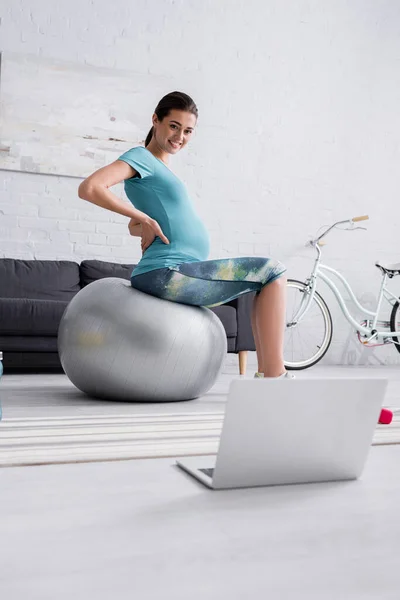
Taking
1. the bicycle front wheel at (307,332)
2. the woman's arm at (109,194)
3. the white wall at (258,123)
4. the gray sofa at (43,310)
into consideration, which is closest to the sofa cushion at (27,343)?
the gray sofa at (43,310)

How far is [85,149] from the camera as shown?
14.4ft

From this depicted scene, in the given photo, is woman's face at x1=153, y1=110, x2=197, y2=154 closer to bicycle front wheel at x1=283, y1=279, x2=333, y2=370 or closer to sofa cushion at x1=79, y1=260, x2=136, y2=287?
sofa cushion at x1=79, y1=260, x2=136, y2=287

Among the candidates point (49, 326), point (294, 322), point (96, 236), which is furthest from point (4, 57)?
point (294, 322)

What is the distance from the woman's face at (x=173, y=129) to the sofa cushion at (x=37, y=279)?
176 centimetres

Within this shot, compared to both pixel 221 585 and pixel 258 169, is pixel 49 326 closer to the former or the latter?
pixel 258 169

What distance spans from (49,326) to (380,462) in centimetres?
249

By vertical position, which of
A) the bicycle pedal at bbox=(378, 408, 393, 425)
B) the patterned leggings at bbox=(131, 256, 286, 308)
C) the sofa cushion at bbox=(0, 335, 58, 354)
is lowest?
the sofa cushion at bbox=(0, 335, 58, 354)

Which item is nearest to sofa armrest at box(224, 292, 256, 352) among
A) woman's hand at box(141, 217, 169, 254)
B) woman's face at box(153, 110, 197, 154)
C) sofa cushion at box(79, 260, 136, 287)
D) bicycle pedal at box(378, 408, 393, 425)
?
sofa cushion at box(79, 260, 136, 287)

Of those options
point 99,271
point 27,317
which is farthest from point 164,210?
point 99,271

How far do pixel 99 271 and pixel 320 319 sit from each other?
1.81 m

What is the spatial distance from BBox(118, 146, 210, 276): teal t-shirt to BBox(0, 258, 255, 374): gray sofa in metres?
1.29

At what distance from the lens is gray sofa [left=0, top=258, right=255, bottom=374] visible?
3.54 meters

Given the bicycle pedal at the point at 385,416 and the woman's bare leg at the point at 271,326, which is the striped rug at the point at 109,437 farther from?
the woman's bare leg at the point at 271,326

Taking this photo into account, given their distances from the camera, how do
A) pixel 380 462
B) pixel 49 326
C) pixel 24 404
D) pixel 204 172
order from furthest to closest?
pixel 204 172, pixel 49 326, pixel 24 404, pixel 380 462
